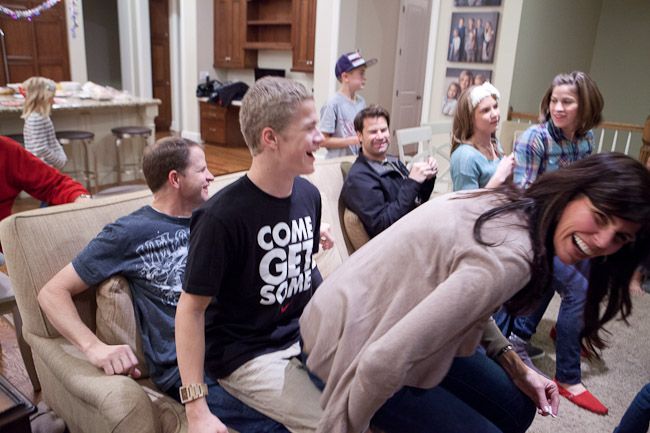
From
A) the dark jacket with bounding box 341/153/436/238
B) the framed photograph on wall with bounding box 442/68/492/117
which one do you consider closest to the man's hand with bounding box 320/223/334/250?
the dark jacket with bounding box 341/153/436/238

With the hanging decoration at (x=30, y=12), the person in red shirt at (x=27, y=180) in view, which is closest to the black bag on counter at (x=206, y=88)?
the hanging decoration at (x=30, y=12)

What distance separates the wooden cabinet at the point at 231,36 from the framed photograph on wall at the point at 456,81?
3636 mm

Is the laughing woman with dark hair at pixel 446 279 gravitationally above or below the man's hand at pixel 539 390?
above

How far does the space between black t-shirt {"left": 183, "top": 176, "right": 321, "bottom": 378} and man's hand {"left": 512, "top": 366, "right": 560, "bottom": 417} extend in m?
0.60

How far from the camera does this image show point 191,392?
3.64 feet

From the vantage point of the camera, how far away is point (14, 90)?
16.1ft

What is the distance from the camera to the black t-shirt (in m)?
1.12

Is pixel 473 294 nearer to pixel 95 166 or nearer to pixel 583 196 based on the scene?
pixel 583 196

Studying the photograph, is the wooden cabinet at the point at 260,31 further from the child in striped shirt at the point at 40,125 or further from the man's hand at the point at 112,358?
the man's hand at the point at 112,358

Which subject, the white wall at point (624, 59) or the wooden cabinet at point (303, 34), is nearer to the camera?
the white wall at point (624, 59)

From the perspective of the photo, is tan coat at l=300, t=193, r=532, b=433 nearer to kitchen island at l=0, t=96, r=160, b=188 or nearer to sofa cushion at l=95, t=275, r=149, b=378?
sofa cushion at l=95, t=275, r=149, b=378

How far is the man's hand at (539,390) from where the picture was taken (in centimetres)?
127

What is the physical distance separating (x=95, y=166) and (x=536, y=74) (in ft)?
15.5

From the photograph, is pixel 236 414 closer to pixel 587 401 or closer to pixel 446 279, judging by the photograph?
Answer: pixel 446 279
